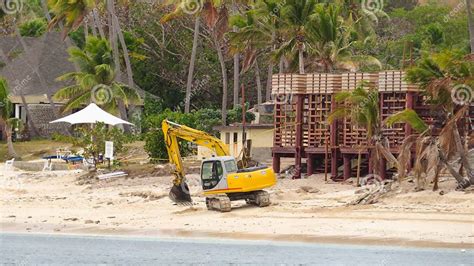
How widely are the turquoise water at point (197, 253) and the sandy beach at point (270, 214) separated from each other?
0.29 meters

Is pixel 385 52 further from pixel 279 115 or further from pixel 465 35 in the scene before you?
pixel 279 115

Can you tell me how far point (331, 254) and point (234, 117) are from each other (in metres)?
28.1

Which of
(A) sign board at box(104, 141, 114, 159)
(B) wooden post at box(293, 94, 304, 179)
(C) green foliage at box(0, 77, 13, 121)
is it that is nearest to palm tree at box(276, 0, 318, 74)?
(B) wooden post at box(293, 94, 304, 179)

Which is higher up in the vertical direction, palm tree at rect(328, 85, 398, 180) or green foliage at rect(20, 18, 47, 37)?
green foliage at rect(20, 18, 47, 37)

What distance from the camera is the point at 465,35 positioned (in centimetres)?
6881

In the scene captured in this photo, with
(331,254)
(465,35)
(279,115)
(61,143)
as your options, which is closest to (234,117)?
(61,143)

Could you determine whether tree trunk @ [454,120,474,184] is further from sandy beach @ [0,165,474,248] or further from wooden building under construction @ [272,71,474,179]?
wooden building under construction @ [272,71,474,179]
